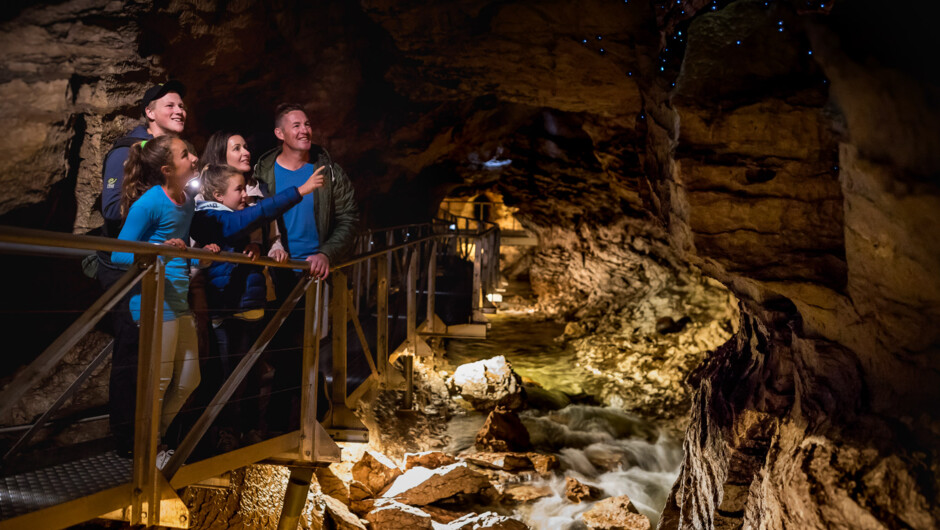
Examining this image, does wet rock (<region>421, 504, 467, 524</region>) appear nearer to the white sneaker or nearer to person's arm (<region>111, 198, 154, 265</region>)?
the white sneaker

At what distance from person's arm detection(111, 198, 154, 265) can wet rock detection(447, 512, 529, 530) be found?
145 inches

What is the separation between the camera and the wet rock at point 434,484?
16.9ft

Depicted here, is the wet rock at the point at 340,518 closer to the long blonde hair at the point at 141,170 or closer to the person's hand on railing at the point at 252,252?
the person's hand on railing at the point at 252,252

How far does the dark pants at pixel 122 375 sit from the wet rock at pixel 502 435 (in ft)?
15.3

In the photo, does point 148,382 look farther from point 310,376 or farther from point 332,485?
point 332,485

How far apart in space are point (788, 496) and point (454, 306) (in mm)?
5927

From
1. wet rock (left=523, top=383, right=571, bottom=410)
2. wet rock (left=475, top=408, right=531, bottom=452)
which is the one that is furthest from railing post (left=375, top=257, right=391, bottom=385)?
wet rock (left=523, top=383, right=571, bottom=410)

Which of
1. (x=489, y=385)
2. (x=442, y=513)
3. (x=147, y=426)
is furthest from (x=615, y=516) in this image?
(x=147, y=426)

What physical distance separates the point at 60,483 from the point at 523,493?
4.45 meters

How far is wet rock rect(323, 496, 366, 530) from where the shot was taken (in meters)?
4.08

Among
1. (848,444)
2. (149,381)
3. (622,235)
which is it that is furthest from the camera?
(622,235)

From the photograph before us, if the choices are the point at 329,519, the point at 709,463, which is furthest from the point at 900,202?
the point at 329,519

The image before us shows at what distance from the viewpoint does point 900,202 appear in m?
2.12

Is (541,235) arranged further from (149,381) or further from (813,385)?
(149,381)
